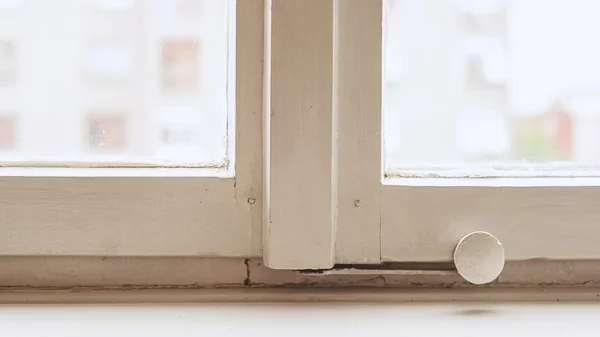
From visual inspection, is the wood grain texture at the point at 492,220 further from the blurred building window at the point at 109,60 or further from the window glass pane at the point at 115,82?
the blurred building window at the point at 109,60

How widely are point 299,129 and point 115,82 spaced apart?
0.21m

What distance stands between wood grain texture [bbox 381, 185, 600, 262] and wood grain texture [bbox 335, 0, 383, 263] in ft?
0.10

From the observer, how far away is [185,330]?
0.56m

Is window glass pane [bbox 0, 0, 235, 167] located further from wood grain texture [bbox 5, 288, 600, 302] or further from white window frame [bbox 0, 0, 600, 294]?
wood grain texture [bbox 5, 288, 600, 302]

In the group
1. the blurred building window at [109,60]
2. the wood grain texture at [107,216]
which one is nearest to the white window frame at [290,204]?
the wood grain texture at [107,216]

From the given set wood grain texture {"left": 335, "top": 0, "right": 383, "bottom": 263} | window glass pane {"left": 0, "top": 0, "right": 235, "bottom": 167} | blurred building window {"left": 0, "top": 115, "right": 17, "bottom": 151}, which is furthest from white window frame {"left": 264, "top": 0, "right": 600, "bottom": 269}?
blurred building window {"left": 0, "top": 115, "right": 17, "bottom": 151}

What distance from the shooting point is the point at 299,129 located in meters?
0.62

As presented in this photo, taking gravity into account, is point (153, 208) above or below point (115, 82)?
below

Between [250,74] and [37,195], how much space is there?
0.24 meters

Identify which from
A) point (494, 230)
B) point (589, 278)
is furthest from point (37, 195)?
point (589, 278)

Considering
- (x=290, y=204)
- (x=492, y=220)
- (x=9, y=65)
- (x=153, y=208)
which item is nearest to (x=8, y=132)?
(x=9, y=65)

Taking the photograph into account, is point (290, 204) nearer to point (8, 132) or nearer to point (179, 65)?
point (179, 65)

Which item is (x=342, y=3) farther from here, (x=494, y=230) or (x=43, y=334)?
(x=43, y=334)

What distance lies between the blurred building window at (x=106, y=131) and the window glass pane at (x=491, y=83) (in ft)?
0.92
